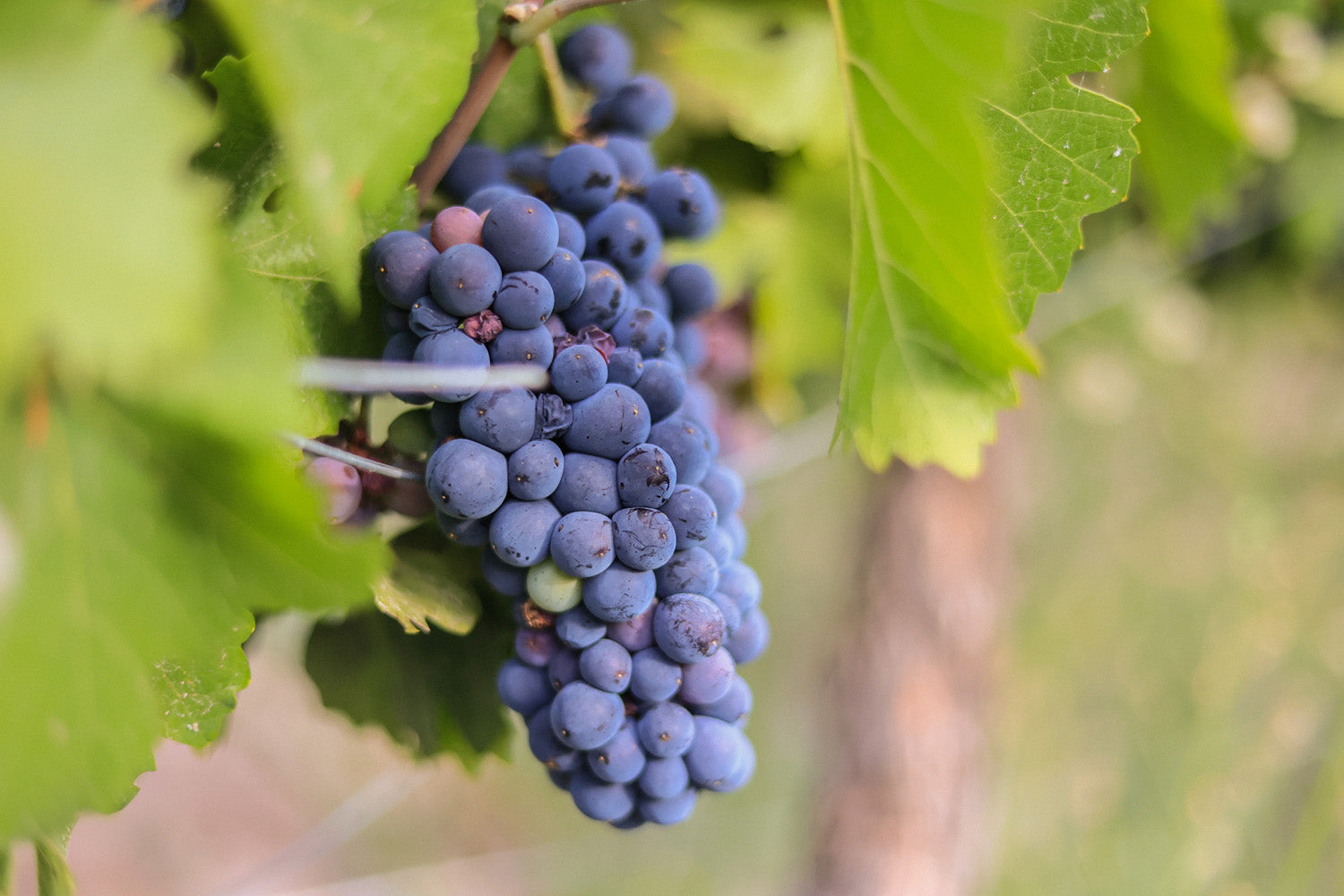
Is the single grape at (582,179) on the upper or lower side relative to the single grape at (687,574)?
upper

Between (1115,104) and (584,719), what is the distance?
30 centimetres

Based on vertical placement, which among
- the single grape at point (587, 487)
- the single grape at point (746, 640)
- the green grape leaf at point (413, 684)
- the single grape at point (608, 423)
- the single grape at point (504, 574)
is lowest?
the green grape leaf at point (413, 684)

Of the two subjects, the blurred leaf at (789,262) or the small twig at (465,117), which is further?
the blurred leaf at (789,262)

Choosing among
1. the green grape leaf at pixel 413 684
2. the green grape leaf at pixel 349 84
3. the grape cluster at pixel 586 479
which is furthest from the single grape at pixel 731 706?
the green grape leaf at pixel 349 84

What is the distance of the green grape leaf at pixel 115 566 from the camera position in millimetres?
196

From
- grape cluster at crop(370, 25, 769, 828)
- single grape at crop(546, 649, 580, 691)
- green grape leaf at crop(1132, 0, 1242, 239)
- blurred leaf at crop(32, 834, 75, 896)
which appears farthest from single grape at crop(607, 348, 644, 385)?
green grape leaf at crop(1132, 0, 1242, 239)

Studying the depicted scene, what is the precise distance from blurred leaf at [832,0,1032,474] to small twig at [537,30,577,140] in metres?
0.13

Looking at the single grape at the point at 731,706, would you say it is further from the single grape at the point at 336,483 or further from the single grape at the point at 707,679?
the single grape at the point at 336,483

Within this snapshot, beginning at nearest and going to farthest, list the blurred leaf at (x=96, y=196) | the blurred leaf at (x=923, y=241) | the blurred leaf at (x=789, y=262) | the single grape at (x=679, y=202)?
the blurred leaf at (x=96, y=196)
the blurred leaf at (x=923, y=241)
the single grape at (x=679, y=202)
the blurred leaf at (x=789, y=262)

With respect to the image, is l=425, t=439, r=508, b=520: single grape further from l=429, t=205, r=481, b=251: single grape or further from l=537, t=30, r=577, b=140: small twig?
l=537, t=30, r=577, b=140: small twig

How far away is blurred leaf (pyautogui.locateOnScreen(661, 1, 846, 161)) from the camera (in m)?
0.51

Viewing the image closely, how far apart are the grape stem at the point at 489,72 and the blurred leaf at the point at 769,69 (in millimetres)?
216

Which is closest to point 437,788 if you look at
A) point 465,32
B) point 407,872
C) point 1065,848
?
point 407,872

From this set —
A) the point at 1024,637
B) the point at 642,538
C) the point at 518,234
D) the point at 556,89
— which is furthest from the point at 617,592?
the point at 1024,637
